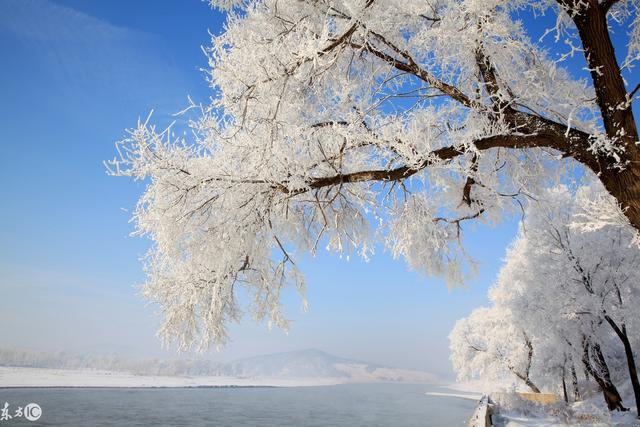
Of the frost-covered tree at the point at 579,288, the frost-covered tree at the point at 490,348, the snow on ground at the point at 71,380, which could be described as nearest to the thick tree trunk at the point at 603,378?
the frost-covered tree at the point at 579,288

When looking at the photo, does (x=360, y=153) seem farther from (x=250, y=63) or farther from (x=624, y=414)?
(x=624, y=414)

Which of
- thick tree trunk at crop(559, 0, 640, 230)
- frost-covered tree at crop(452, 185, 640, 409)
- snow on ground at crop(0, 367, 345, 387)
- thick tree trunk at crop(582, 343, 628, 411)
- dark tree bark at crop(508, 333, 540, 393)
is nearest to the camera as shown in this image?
thick tree trunk at crop(559, 0, 640, 230)

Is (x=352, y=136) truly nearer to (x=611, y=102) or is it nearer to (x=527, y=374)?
(x=611, y=102)

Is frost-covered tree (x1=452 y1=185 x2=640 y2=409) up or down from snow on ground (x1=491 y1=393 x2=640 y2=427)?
up

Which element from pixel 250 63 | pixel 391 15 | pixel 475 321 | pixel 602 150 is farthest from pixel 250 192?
pixel 475 321

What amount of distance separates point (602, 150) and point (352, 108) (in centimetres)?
255

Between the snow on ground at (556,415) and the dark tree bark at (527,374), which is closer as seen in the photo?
the snow on ground at (556,415)

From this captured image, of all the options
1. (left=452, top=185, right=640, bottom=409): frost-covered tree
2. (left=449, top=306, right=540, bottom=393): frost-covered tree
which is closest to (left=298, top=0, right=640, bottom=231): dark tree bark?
(left=452, top=185, right=640, bottom=409): frost-covered tree

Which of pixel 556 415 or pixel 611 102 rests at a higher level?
pixel 611 102

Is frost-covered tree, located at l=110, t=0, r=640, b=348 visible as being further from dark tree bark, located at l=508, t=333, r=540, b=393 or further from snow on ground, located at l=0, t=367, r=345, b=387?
snow on ground, located at l=0, t=367, r=345, b=387

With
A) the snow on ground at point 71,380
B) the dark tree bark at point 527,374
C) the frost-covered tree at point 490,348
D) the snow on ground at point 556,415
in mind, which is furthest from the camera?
the snow on ground at point 71,380

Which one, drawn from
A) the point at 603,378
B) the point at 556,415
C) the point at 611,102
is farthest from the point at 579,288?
the point at 611,102

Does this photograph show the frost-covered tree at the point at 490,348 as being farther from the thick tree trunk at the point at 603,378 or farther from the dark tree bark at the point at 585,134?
the dark tree bark at the point at 585,134

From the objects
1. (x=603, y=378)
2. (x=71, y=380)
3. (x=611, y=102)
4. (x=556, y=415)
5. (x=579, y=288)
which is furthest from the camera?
(x=71, y=380)
